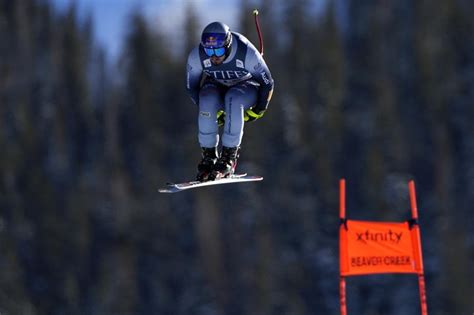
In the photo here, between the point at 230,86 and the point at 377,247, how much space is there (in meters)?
3.12

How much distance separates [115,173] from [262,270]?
1718 cm

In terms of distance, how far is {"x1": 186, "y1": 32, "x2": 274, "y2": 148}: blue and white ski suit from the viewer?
35.0 feet

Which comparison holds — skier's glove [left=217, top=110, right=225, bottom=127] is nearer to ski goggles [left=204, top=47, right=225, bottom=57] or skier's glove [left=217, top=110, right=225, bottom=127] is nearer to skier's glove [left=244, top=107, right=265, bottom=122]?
skier's glove [left=244, top=107, right=265, bottom=122]

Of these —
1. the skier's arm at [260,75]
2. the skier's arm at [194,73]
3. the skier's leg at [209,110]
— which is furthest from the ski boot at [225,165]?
the skier's arm at [194,73]

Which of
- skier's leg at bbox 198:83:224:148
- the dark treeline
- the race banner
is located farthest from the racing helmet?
the dark treeline

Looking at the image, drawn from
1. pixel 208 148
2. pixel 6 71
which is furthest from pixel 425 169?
pixel 208 148

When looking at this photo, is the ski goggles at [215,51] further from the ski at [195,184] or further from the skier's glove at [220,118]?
the ski at [195,184]

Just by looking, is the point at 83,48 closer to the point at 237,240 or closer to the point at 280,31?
the point at 280,31

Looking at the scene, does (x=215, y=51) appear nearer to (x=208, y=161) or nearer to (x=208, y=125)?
(x=208, y=125)

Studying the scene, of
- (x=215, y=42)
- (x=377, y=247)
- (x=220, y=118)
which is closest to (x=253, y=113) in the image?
(x=220, y=118)

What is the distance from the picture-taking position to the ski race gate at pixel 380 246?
12.3 meters

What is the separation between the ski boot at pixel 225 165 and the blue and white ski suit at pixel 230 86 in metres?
0.11

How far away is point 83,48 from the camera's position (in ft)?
258

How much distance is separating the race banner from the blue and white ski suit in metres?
2.27
